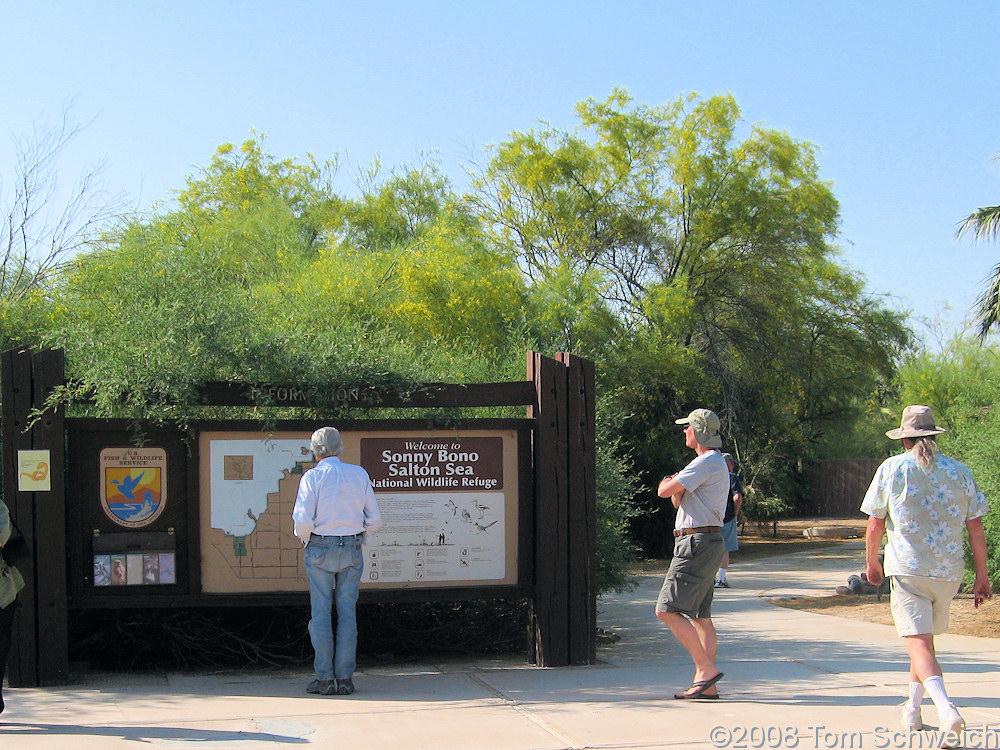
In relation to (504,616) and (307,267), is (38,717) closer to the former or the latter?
(504,616)

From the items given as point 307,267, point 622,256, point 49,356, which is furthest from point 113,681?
point 622,256

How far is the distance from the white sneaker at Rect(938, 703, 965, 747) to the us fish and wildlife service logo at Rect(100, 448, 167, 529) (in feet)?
16.4

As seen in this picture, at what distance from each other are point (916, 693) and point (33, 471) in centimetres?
550

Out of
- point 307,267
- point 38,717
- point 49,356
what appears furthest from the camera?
point 307,267

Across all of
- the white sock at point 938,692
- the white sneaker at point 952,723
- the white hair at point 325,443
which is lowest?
the white sneaker at point 952,723

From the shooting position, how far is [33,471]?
6.85m

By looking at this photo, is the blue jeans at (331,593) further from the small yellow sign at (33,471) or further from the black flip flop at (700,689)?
the black flip flop at (700,689)

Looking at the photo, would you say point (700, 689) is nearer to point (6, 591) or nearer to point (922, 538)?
point (922, 538)

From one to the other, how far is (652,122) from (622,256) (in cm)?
318

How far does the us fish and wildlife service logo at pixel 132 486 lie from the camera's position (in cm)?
719

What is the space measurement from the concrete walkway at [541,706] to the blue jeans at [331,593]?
0.82ft

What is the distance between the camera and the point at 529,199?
23234 millimetres

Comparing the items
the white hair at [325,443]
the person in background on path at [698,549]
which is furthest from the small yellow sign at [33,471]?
the person in background on path at [698,549]

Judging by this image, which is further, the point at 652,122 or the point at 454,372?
the point at 652,122
